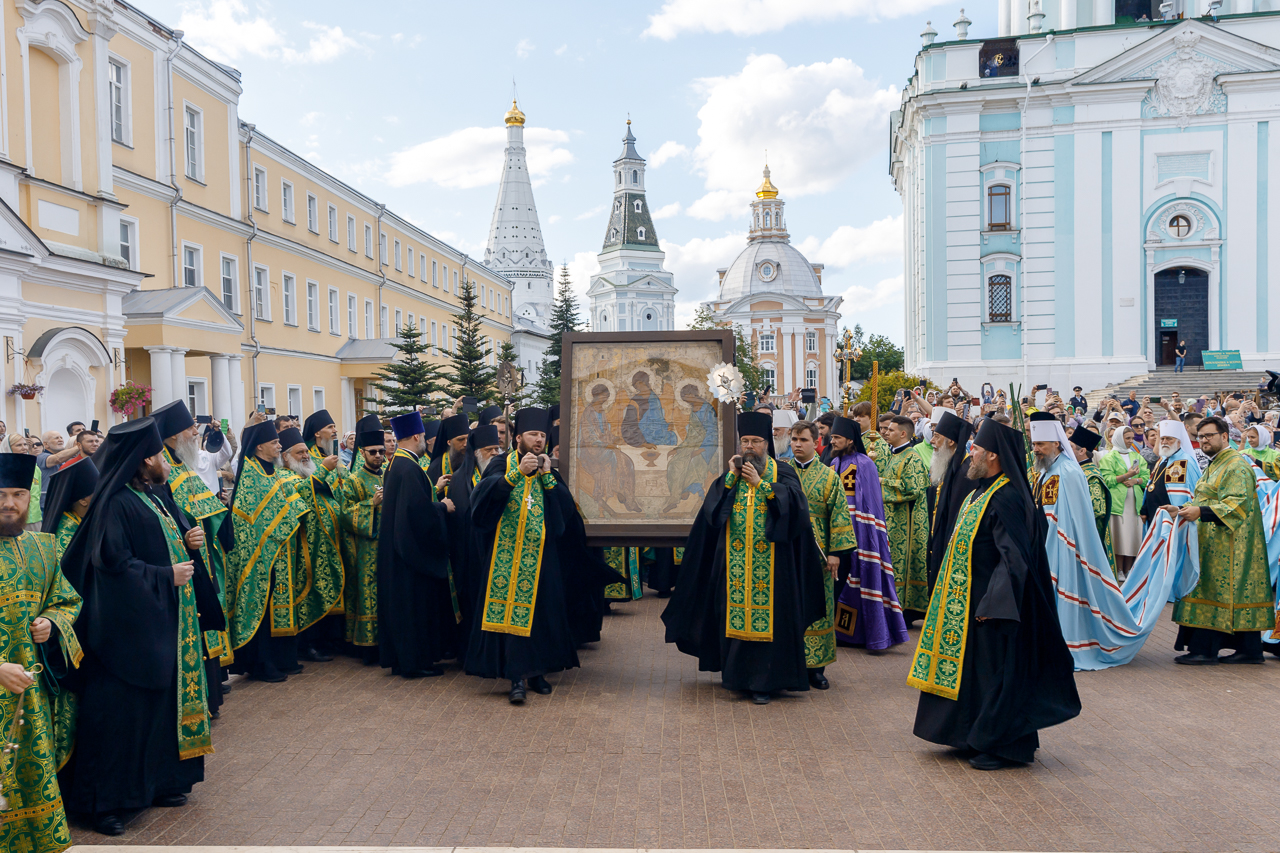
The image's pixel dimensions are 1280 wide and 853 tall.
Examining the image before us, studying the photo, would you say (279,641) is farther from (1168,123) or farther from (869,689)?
(1168,123)

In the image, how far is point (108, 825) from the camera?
14.8ft

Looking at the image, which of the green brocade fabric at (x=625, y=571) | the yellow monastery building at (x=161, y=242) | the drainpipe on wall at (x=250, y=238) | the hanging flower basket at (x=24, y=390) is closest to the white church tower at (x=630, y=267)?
the yellow monastery building at (x=161, y=242)

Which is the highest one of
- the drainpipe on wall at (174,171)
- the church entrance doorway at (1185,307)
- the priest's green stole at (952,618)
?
the drainpipe on wall at (174,171)

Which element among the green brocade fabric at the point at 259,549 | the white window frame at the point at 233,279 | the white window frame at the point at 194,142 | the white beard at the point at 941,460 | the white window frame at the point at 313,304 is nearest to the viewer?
the green brocade fabric at the point at 259,549

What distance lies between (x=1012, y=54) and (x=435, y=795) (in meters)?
32.2

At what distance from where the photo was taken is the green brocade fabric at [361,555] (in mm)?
7820

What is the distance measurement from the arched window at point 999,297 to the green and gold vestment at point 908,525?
2516 centimetres

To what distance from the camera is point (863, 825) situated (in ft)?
14.9

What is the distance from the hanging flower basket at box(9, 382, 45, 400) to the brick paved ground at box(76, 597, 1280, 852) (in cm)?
1025

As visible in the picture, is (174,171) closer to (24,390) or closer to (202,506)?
(24,390)

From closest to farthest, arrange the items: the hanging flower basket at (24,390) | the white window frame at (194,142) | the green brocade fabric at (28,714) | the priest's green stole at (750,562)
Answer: the green brocade fabric at (28,714) < the priest's green stole at (750,562) < the hanging flower basket at (24,390) < the white window frame at (194,142)

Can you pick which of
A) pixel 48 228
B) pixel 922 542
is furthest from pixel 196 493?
pixel 48 228

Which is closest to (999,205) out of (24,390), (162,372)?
(162,372)

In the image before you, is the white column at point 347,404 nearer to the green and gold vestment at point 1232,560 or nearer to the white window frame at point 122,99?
the white window frame at point 122,99
